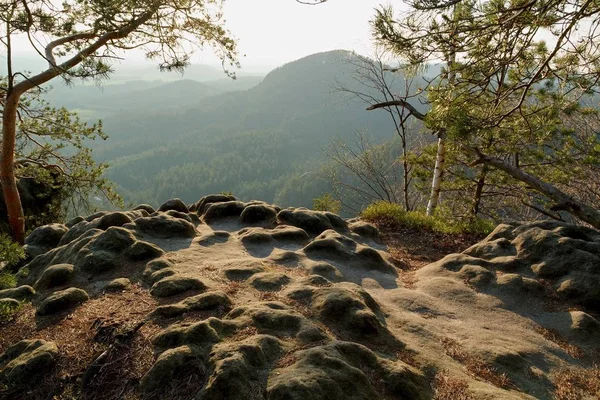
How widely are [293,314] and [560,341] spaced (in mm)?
4817

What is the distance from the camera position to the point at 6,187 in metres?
14.2

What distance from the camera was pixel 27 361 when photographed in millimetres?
5184

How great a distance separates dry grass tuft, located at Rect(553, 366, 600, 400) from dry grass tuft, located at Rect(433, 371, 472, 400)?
4.84 feet

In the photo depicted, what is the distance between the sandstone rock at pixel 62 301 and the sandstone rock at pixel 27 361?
3.69ft

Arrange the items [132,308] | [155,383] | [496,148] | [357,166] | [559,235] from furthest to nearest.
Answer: [357,166] → [496,148] → [559,235] → [132,308] → [155,383]

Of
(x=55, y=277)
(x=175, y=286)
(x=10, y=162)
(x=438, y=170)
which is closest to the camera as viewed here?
(x=175, y=286)

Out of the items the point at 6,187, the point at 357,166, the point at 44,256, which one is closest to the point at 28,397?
the point at 44,256

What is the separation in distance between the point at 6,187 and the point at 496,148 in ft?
56.7

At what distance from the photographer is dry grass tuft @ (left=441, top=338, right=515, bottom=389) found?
5.77 metres

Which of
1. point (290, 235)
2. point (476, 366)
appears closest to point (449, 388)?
point (476, 366)

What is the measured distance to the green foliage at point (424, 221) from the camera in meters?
13.5

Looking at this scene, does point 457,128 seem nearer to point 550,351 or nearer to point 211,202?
point 550,351

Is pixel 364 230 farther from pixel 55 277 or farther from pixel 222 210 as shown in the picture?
pixel 55 277

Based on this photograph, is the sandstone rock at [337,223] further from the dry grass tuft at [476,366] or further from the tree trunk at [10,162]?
the tree trunk at [10,162]
